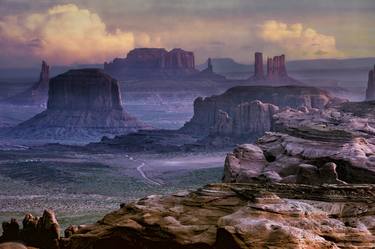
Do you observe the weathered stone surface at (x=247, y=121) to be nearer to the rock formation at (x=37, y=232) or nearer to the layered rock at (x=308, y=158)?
the layered rock at (x=308, y=158)

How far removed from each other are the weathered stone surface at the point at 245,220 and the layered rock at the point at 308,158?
388 inches

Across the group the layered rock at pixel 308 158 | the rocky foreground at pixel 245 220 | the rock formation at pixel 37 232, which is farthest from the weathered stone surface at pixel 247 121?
the rocky foreground at pixel 245 220

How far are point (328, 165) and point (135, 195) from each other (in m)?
58.5

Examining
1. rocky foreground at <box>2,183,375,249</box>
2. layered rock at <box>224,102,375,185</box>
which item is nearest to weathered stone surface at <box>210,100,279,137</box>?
layered rock at <box>224,102,375,185</box>

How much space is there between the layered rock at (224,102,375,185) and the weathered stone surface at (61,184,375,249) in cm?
986

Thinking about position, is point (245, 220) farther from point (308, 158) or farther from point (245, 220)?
point (308, 158)

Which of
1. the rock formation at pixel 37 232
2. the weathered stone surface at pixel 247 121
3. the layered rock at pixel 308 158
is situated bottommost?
the weathered stone surface at pixel 247 121

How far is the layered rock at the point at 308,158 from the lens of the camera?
38.9m

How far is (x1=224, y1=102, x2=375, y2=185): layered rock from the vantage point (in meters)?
38.9

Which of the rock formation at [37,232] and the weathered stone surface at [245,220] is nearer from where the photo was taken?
the weathered stone surface at [245,220]

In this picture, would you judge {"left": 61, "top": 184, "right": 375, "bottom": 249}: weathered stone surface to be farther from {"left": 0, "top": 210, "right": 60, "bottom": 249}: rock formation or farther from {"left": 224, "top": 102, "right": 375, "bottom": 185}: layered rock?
{"left": 0, "top": 210, "right": 60, "bottom": 249}: rock formation

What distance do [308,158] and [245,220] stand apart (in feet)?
78.2

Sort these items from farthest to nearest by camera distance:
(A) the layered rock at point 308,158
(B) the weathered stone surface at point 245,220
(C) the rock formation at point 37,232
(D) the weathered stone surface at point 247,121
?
(D) the weathered stone surface at point 247,121 → (C) the rock formation at point 37,232 → (A) the layered rock at point 308,158 → (B) the weathered stone surface at point 245,220

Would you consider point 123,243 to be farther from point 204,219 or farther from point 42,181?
point 42,181
